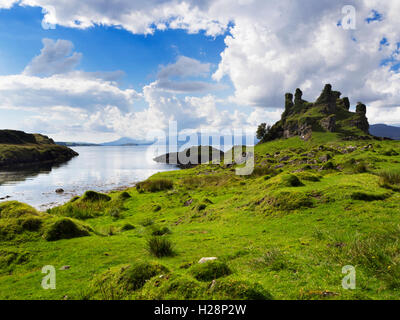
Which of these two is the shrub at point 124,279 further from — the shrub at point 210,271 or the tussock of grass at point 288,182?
the tussock of grass at point 288,182

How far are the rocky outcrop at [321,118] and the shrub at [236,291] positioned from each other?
138747mm

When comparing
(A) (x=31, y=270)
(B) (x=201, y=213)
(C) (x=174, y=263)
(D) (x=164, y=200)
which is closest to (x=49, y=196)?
(D) (x=164, y=200)

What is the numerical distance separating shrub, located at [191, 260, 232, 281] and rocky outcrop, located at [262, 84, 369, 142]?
137836 millimetres

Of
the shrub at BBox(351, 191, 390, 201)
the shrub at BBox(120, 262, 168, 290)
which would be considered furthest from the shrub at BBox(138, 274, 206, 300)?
the shrub at BBox(351, 191, 390, 201)

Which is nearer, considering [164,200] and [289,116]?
[164,200]

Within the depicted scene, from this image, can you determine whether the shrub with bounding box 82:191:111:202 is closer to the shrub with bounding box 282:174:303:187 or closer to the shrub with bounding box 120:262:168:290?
the shrub with bounding box 282:174:303:187

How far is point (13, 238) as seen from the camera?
1223 cm

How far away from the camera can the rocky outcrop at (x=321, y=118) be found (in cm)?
13350

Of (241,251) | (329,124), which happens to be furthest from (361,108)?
(241,251)

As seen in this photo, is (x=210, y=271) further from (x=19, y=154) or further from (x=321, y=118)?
(x=19, y=154)

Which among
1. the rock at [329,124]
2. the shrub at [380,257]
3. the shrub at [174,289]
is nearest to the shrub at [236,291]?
the shrub at [174,289]

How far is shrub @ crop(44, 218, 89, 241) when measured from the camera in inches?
514
